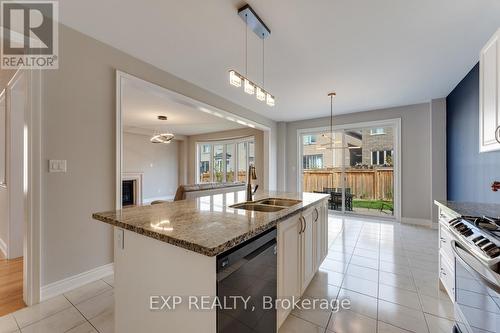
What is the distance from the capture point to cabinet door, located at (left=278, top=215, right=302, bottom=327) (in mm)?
1491

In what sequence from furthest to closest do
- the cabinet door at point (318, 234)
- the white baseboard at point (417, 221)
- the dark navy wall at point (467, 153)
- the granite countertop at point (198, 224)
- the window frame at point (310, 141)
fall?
the window frame at point (310, 141) → the white baseboard at point (417, 221) → the dark navy wall at point (467, 153) → the cabinet door at point (318, 234) → the granite countertop at point (198, 224)

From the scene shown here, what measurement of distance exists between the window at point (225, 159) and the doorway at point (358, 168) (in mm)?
1998

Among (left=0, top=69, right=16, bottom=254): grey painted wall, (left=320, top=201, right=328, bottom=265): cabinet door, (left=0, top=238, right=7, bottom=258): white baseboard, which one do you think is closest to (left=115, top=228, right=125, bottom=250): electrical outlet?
(left=320, top=201, right=328, bottom=265): cabinet door

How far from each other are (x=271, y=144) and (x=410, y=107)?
10.8 ft

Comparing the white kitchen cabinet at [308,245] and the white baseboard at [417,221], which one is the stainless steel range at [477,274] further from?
the white baseboard at [417,221]

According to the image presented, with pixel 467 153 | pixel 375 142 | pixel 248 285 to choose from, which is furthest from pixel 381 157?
pixel 248 285

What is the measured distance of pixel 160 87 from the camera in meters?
2.98

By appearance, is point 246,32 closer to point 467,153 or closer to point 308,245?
point 308,245

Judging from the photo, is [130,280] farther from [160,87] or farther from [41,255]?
[160,87]

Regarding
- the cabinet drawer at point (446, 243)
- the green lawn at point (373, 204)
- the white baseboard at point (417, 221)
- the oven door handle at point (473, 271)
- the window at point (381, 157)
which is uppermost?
the window at point (381, 157)

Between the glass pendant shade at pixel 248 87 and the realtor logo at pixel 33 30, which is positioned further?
the glass pendant shade at pixel 248 87

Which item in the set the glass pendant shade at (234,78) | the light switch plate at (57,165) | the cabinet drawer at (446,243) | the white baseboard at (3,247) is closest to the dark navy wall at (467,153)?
the cabinet drawer at (446,243)

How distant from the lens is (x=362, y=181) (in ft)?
17.7

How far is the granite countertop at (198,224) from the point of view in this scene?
972 mm
